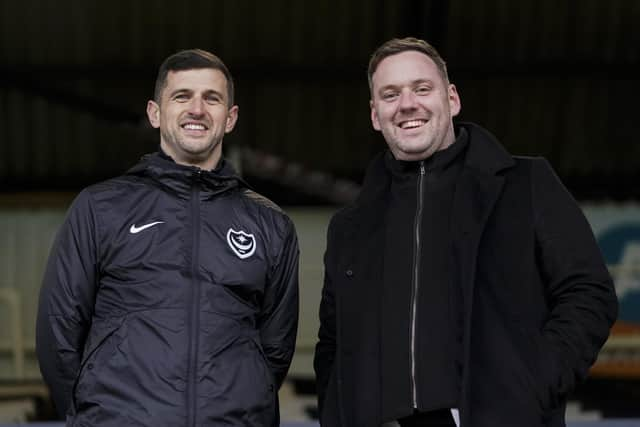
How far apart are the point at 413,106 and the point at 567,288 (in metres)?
0.52

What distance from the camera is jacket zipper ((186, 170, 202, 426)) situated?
199 centimetres

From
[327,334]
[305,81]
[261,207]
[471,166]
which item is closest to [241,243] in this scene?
[261,207]

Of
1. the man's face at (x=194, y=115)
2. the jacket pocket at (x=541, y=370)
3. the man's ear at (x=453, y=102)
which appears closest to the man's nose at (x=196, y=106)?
the man's face at (x=194, y=115)

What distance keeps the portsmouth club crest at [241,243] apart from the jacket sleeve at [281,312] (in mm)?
98

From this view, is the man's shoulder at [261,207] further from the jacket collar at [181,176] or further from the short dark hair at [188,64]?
the short dark hair at [188,64]

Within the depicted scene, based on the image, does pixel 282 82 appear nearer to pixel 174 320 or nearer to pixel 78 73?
pixel 78 73

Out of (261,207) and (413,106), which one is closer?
(413,106)

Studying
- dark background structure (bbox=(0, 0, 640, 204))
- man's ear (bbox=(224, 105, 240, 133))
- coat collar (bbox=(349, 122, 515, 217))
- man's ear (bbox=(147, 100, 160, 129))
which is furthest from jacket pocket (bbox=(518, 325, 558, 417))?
dark background structure (bbox=(0, 0, 640, 204))

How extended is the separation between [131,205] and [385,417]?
0.76 m

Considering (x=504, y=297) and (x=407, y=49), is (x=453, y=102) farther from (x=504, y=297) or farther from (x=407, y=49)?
(x=504, y=297)

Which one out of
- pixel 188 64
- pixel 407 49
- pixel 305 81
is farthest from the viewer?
pixel 305 81

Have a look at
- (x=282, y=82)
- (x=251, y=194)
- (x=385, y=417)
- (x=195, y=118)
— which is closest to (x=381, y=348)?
(x=385, y=417)

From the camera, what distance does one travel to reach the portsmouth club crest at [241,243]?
7.04 feet

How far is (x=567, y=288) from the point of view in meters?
1.95
